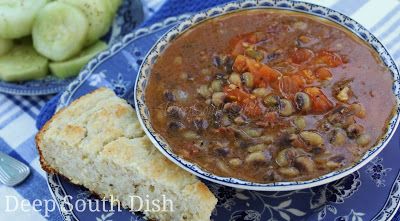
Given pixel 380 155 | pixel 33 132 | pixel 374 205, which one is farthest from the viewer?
pixel 33 132

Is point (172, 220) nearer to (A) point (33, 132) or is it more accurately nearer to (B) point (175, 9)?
(A) point (33, 132)

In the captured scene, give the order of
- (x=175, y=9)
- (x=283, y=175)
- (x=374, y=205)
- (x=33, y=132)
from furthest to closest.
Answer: (x=175, y=9), (x=33, y=132), (x=374, y=205), (x=283, y=175)

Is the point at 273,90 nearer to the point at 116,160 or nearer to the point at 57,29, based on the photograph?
the point at 116,160

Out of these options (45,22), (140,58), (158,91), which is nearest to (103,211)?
(158,91)

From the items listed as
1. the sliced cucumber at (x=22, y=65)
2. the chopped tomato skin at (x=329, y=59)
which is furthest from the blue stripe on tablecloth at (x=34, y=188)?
the chopped tomato skin at (x=329, y=59)

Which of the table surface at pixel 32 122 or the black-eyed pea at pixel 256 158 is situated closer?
the black-eyed pea at pixel 256 158

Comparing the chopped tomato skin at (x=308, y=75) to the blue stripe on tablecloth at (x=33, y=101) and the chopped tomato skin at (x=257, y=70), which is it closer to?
the chopped tomato skin at (x=257, y=70)

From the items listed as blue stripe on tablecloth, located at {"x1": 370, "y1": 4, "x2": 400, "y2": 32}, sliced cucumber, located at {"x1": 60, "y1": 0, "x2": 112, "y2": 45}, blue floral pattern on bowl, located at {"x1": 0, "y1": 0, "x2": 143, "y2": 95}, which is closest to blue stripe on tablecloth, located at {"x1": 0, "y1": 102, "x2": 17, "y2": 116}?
blue floral pattern on bowl, located at {"x1": 0, "y1": 0, "x2": 143, "y2": 95}
